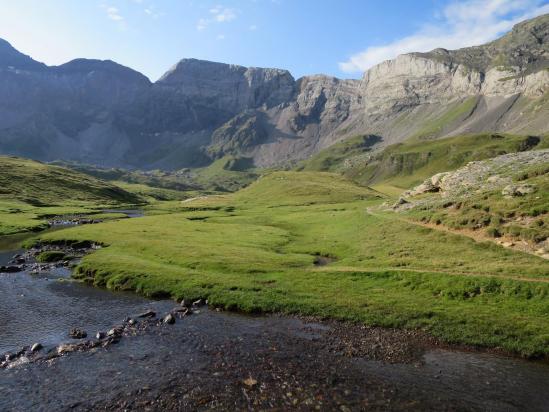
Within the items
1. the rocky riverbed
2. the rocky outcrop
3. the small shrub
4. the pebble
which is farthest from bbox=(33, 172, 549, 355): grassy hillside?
the pebble

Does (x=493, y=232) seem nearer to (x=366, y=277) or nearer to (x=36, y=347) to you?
(x=366, y=277)

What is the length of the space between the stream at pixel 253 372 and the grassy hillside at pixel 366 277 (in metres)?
3.00

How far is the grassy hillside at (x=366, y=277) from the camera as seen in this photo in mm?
35625

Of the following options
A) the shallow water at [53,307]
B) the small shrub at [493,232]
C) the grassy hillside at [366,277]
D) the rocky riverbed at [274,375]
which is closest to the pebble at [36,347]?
the shallow water at [53,307]

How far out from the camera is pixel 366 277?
4716cm

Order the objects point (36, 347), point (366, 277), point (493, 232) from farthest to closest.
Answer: point (493, 232) < point (366, 277) < point (36, 347)

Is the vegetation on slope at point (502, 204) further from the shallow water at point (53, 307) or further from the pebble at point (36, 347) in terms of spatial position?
the pebble at point (36, 347)

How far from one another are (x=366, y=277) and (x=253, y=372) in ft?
75.0

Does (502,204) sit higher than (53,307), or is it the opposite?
(502,204)

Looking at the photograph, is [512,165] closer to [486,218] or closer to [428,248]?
[486,218]

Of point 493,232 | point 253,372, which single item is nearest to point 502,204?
point 493,232

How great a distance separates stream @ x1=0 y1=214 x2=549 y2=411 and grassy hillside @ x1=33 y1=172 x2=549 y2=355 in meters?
3.00

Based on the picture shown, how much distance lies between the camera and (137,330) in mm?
35875

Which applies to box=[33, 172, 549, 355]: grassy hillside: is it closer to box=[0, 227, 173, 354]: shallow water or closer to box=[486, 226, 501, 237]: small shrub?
box=[486, 226, 501, 237]: small shrub
